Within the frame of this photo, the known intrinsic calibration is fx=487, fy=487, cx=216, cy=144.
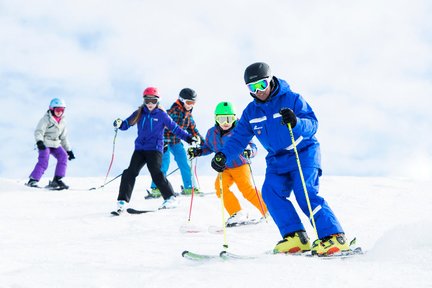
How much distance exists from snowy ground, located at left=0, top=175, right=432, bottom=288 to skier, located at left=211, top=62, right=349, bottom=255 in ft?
1.86

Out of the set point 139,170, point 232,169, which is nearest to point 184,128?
point 139,170

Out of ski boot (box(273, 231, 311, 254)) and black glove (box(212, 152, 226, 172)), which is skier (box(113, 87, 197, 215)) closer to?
black glove (box(212, 152, 226, 172))

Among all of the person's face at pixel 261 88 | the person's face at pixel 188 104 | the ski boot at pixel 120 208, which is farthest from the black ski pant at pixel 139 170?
the person's face at pixel 261 88

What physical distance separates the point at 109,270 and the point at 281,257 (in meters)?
1.27

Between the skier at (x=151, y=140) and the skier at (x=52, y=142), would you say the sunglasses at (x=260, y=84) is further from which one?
the skier at (x=52, y=142)

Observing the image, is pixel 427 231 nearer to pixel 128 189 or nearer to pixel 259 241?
pixel 259 241

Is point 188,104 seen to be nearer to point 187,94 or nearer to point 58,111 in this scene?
point 187,94

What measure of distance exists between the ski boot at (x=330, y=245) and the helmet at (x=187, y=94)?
702 cm

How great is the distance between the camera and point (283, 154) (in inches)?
178

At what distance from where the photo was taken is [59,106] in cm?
1246

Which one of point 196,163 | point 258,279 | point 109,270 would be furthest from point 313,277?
point 196,163

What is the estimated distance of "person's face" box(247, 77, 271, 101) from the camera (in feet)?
14.5

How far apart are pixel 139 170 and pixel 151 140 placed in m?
0.55

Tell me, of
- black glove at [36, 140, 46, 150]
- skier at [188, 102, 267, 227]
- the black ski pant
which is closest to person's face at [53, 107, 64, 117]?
black glove at [36, 140, 46, 150]
